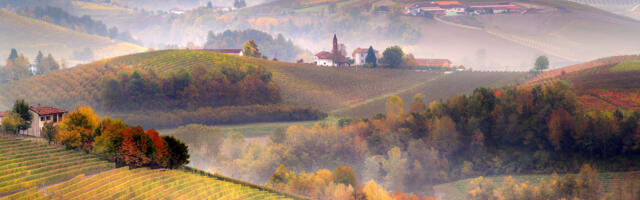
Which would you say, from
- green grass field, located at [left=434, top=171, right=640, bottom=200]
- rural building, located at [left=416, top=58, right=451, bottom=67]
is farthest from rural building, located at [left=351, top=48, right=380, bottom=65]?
green grass field, located at [left=434, top=171, right=640, bottom=200]

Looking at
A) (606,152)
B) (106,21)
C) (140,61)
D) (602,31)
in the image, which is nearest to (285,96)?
(140,61)

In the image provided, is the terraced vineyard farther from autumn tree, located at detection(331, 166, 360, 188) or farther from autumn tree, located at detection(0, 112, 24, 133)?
autumn tree, located at detection(331, 166, 360, 188)

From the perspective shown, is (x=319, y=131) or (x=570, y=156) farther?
(x=319, y=131)

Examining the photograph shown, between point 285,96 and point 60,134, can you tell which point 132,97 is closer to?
point 285,96

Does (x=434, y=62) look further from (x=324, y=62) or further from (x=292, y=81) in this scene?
(x=292, y=81)

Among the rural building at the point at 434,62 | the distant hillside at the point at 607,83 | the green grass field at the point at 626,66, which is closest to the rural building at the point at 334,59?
the rural building at the point at 434,62

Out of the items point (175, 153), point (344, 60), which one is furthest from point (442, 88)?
point (175, 153)

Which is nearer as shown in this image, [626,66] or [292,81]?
[626,66]
